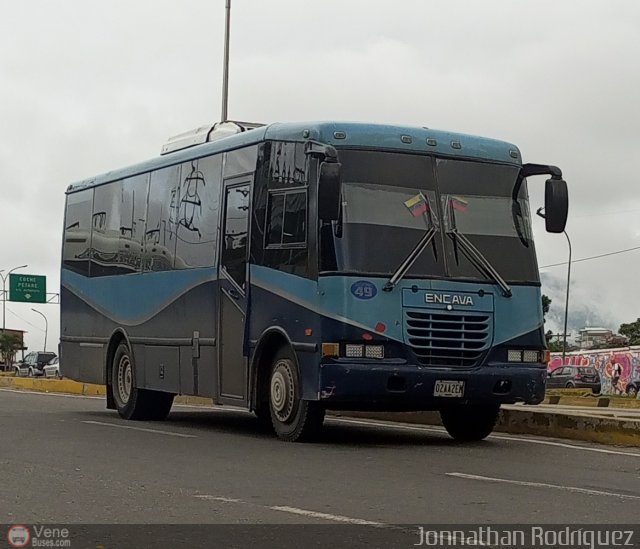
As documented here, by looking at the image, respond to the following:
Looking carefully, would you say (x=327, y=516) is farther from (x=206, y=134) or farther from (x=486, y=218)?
(x=206, y=134)

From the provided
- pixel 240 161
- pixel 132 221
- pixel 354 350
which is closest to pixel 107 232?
pixel 132 221

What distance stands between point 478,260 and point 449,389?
1.38 m

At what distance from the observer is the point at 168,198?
17562 mm

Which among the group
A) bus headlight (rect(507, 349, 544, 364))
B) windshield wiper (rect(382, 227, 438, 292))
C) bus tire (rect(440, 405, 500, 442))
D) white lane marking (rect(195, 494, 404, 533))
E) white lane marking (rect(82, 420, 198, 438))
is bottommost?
white lane marking (rect(82, 420, 198, 438))

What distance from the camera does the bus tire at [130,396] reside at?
60.4ft

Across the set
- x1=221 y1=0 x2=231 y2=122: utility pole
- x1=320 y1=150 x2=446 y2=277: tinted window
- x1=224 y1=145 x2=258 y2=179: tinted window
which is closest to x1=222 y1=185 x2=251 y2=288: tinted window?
x1=224 y1=145 x2=258 y2=179: tinted window

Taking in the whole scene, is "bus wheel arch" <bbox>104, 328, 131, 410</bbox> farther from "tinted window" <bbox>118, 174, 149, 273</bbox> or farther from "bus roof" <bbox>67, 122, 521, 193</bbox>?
"bus roof" <bbox>67, 122, 521, 193</bbox>

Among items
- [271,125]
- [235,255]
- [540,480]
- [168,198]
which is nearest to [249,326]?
[235,255]

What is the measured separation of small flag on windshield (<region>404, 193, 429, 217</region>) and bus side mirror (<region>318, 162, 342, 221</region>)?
37.6 inches

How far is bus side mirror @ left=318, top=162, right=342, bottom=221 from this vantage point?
13.2m
